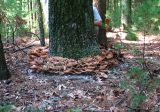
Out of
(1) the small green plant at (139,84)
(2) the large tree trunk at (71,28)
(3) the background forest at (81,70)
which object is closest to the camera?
(1) the small green plant at (139,84)

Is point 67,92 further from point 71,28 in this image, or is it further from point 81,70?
point 71,28

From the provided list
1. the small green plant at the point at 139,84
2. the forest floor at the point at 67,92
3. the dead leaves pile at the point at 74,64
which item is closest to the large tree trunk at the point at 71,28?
the dead leaves pile at the point at 74,64

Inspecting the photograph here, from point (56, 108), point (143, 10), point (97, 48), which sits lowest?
point (56, 108)

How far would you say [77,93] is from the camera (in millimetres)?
5316

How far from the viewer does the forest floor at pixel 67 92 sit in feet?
15.5

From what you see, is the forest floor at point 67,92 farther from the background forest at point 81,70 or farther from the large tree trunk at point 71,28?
the large tree trunk at point 71,28

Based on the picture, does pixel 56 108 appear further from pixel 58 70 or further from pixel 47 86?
pixel 58 70

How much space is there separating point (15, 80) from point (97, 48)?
5.88ft

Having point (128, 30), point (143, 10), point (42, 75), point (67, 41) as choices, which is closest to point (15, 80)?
point (42, 75)

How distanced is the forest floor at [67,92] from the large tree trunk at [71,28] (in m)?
0.64

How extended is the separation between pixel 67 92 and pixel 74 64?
0.98 m

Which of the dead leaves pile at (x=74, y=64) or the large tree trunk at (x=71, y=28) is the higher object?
the large tree trunk at (x=71, y=28)

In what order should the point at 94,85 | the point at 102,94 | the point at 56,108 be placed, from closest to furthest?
the point at 56,108, the point at 102,94, the point at 94,85

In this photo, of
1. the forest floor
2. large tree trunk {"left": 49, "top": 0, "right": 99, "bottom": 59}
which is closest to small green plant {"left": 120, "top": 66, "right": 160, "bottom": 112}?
the forest floor
